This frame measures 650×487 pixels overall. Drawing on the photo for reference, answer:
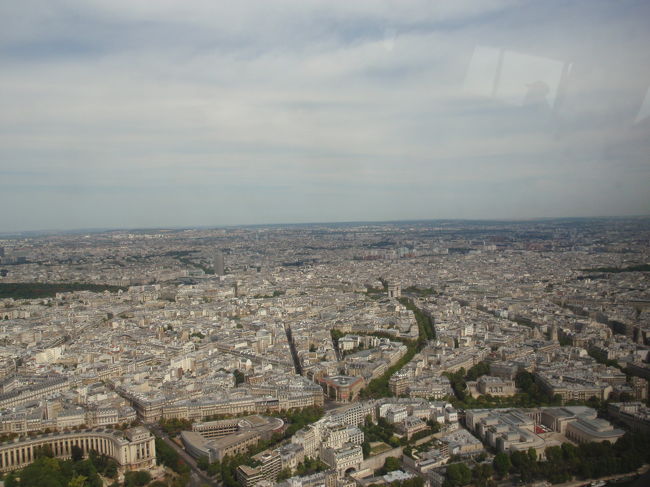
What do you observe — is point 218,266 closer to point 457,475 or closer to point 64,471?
point 64,471

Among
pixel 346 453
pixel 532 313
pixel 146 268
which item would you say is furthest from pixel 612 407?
pixel 146 268

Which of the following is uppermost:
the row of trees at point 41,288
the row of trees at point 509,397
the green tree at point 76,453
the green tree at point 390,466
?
the row of trees at point 41,288

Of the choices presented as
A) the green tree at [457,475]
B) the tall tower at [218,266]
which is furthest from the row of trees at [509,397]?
the tall tower at [218,266]

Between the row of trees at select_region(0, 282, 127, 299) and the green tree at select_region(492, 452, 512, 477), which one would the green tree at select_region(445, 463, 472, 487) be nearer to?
the green tree at select_region(492, 452, 512, 477)

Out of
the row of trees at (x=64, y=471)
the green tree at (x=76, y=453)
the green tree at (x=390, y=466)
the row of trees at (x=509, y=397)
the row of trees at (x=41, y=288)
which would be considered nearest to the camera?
the row of trees at (x=64, y=471)

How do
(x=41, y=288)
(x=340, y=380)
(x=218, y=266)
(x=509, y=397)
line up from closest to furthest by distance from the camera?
(x=509, y=397) → (x=340, y=380) → (x=41, y=288) → (x=218, y=266)

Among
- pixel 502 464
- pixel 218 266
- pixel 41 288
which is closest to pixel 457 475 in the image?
pixel 502 464

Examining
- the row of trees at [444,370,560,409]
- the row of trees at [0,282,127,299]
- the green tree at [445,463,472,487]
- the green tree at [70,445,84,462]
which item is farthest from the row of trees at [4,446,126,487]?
the row of trees at [0,282,127,299]

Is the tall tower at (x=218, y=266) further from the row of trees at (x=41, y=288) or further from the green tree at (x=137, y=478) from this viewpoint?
the green tree at (x=137, y=478)

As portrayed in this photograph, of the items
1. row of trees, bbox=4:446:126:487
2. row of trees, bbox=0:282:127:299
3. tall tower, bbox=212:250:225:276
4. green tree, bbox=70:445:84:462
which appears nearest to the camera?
row of trees, bbox=4:446:126:487
